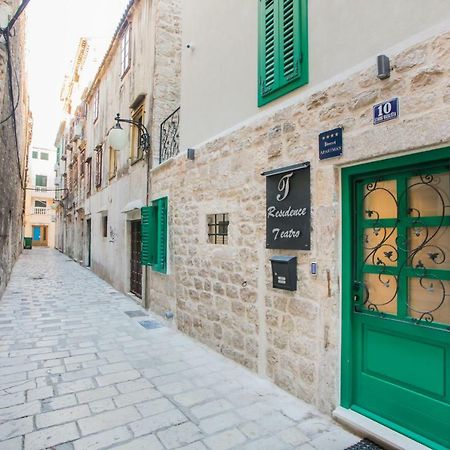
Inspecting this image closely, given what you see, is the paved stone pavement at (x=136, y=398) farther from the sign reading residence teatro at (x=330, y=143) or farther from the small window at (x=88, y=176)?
the small window at (x=88, y=176)

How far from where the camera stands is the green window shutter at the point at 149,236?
6523 mm

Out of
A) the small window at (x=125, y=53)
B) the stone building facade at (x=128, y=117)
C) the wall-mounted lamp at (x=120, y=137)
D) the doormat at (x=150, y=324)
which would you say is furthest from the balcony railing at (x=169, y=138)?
the small window at (x=125, y=53)

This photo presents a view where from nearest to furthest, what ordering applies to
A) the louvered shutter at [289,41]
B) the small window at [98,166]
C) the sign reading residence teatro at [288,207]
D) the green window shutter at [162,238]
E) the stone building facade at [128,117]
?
the sign reading residence teatro at [288,207] < the louvered shutter at [289,41] < the green window shutter at [162,238] < the stone building facade at [128,117] < the small window at [98,166]

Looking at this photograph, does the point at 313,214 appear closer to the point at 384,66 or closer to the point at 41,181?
the point at 384,66

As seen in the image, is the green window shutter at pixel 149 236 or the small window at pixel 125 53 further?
the small window at pixel 125 53

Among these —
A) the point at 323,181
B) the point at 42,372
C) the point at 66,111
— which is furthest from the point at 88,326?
the point at 66,111

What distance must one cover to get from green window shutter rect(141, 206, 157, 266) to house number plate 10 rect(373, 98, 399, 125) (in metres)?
4.75

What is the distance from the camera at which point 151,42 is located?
7.88m

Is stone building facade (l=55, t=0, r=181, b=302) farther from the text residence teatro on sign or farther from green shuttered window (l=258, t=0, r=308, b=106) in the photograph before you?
the text residence teatro on sign

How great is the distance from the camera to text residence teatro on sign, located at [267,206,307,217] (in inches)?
132

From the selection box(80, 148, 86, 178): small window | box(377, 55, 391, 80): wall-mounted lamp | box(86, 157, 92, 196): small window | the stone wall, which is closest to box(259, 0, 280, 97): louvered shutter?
the stone wall

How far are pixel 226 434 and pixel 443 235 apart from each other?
2.26 meters

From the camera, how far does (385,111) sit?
264 cm

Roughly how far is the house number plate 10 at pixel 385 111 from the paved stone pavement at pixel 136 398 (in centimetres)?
253
